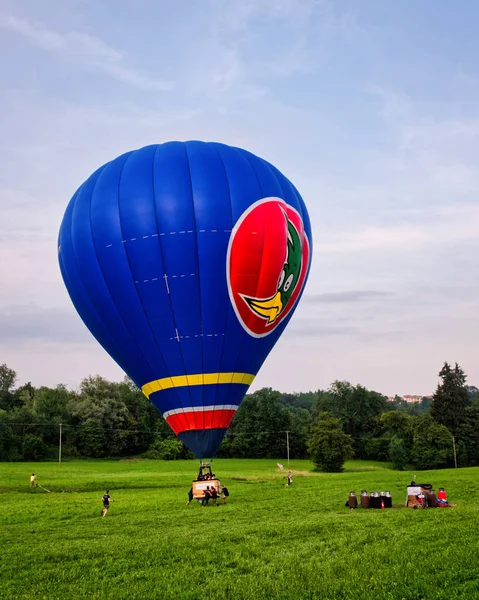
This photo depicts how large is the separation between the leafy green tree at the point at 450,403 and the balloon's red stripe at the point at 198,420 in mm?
70221

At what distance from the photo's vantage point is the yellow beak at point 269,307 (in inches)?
961

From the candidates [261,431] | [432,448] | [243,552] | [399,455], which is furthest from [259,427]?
[243,552]

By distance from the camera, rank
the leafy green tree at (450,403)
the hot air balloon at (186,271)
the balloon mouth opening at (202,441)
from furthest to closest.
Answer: the leafy green tree at (450,403) < the balloon mouth opening at (202,441) < the hot air balloon at (186,271)

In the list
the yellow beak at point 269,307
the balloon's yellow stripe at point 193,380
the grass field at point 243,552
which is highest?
the yellow beak at point 269,307

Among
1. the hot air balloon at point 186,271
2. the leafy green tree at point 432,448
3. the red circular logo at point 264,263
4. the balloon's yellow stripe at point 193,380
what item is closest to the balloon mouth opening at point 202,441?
the hot air balloon at point 186,271

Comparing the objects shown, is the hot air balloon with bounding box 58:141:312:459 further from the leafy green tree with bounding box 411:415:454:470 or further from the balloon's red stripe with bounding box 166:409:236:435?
the leafy green tree with bounding box 411:415:454:470

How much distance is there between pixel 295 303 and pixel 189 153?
7.68 metres

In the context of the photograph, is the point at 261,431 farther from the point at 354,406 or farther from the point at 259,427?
the point at 354,406

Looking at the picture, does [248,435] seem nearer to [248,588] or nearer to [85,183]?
[85,183]

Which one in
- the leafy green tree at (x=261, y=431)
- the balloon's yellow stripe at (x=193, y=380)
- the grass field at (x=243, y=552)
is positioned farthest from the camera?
the leafy green tree at (x=261, y=431)

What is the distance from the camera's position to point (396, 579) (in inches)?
464

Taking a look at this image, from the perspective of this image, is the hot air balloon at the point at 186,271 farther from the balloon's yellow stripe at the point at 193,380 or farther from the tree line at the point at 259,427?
the tree line at the point at 259,427

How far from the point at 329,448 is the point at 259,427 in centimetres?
2967

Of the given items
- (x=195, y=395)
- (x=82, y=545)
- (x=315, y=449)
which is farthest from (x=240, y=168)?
(x=315, y=449)
